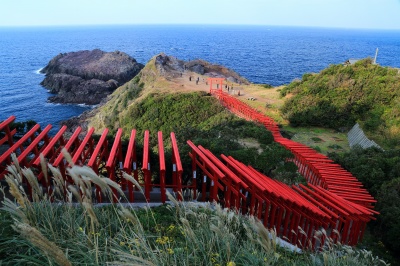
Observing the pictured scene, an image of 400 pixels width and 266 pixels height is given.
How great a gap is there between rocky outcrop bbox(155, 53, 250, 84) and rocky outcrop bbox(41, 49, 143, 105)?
1581 centimetres

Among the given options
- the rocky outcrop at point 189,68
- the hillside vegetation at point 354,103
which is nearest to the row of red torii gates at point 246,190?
the hillside vegetation at point 354,103

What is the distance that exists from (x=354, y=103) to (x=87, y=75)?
54.5 m

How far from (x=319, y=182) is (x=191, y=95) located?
1975 cm

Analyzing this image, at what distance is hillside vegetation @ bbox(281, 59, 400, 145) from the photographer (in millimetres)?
20875

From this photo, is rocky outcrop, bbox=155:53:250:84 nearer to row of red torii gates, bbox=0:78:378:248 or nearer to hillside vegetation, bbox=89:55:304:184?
hillside vegetation, bbox=89:55:304:184

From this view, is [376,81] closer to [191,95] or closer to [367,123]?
[367,123]

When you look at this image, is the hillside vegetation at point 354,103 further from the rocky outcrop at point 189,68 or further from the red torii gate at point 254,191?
the rocky outcrop at point 189,68

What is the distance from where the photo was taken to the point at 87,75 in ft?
206

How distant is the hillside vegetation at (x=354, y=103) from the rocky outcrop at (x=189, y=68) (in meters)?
18.5

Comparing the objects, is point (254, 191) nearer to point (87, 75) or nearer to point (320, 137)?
point (320, 137)

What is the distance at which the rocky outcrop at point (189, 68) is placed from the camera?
134 feet

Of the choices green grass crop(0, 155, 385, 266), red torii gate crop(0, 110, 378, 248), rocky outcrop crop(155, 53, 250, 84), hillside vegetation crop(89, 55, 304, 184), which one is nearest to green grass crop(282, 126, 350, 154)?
hillside vegetation crop(89, 55, 304, 184)

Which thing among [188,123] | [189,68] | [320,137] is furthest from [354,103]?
[189,68]

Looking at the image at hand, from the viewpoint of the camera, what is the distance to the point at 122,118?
31.6 meters
